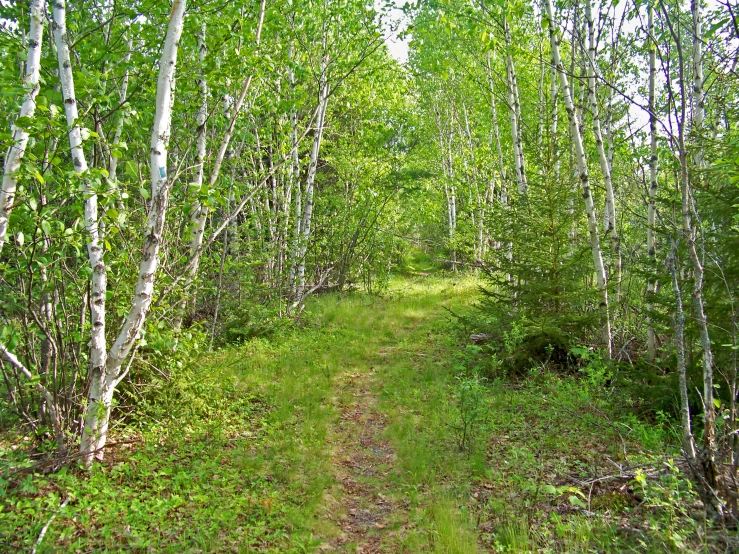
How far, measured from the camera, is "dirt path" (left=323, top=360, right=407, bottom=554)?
156 inches

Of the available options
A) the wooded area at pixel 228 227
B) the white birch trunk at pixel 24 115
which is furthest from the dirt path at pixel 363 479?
the white birch trunk at pixel 24 115

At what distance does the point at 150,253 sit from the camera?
13.5ft

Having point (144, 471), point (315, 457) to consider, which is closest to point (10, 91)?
point (144, 471)

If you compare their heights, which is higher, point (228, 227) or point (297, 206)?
point (297, 206)

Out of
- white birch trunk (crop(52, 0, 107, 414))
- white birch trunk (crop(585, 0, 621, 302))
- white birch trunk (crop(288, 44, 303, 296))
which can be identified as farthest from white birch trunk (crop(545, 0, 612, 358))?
white birch trunk (crop(52, 0, 107, 414))

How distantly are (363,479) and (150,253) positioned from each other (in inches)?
121

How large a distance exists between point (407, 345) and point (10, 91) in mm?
7375

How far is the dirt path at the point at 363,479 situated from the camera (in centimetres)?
397

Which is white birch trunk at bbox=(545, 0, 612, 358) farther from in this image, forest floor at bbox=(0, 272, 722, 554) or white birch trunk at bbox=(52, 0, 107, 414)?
white birch trunk at bbox=(52, 0, 107, 414)

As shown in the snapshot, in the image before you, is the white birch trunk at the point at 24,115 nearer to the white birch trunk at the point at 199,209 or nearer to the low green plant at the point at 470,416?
the white birch trunk at the point at 199,209

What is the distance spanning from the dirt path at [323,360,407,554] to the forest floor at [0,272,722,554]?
0.02 meters

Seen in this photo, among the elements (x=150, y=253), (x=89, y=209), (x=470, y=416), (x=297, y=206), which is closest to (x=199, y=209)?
(x=150, y=253)

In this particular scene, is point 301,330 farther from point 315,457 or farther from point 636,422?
point 636,422

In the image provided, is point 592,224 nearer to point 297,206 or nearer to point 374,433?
point 374,433
